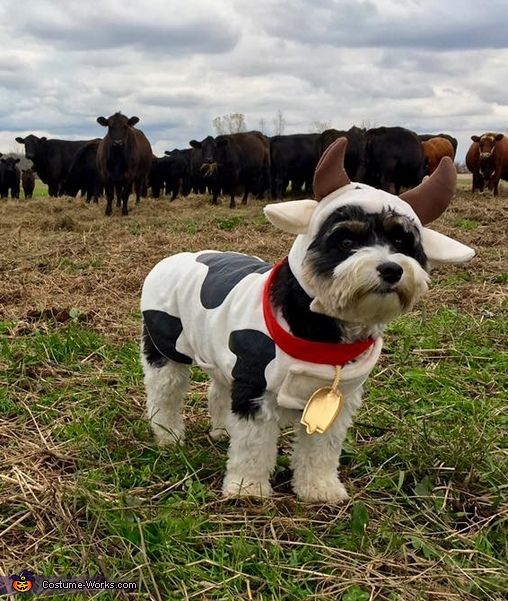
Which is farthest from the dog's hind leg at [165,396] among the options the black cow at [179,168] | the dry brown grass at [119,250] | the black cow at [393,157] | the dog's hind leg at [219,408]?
the black cow at [179,168]

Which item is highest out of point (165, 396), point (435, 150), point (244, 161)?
point (435, 150)

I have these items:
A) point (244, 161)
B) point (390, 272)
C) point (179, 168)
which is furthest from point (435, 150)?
point (390, 272)

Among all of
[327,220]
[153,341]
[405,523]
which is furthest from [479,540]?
[153,341]

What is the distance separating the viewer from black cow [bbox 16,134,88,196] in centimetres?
2339

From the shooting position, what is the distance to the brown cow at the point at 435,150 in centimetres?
2262

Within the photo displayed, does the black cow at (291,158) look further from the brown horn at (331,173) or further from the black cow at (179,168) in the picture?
the brown horn at (331,173)

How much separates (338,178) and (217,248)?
7.04 m

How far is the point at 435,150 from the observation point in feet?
77.0

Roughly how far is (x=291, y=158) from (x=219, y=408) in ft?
61.8

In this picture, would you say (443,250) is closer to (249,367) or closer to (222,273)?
(249,367)

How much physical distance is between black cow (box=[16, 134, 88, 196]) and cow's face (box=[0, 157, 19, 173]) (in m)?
3.04

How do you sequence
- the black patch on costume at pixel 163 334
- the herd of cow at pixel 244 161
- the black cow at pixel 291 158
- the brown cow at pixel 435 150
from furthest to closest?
the brown cow at pixel 435 150, the black cow at pixel 291 158, the herd of cow at pixel 244 161, the black patch on costume at pixel 163 334

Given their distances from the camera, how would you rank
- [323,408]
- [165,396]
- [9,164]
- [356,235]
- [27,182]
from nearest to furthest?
[356,235] → [323,408] → [165,396] → [9,164] → [27,182]

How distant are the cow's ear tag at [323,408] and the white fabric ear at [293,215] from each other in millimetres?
583
